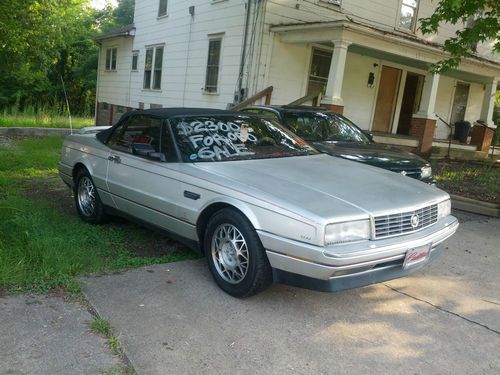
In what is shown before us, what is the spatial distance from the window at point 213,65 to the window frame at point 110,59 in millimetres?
8815

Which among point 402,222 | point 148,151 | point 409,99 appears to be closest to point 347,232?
point 402,222

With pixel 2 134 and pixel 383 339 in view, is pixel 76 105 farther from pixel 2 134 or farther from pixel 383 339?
pixel 383 339

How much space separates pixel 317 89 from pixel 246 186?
35.1ft

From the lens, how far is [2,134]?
15508 millimetres

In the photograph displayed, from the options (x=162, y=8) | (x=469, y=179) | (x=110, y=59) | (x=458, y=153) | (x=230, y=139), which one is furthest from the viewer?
(x=110, y=59)

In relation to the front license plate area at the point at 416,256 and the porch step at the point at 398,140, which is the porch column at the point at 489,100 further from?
the front license plate area at the point at 416,256

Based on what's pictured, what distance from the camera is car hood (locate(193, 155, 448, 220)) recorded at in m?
3.57

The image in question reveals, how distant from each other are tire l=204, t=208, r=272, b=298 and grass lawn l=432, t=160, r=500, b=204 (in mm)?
5855

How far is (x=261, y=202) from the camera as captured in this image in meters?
3.66

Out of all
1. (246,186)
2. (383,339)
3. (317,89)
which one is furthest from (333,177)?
(317,89)

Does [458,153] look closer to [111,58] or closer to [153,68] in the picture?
[153,68]

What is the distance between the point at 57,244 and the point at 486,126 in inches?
604

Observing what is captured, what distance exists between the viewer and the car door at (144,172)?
4590 millimetres

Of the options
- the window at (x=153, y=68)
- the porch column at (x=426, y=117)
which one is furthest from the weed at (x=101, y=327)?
the window at (x=153, y=68)
